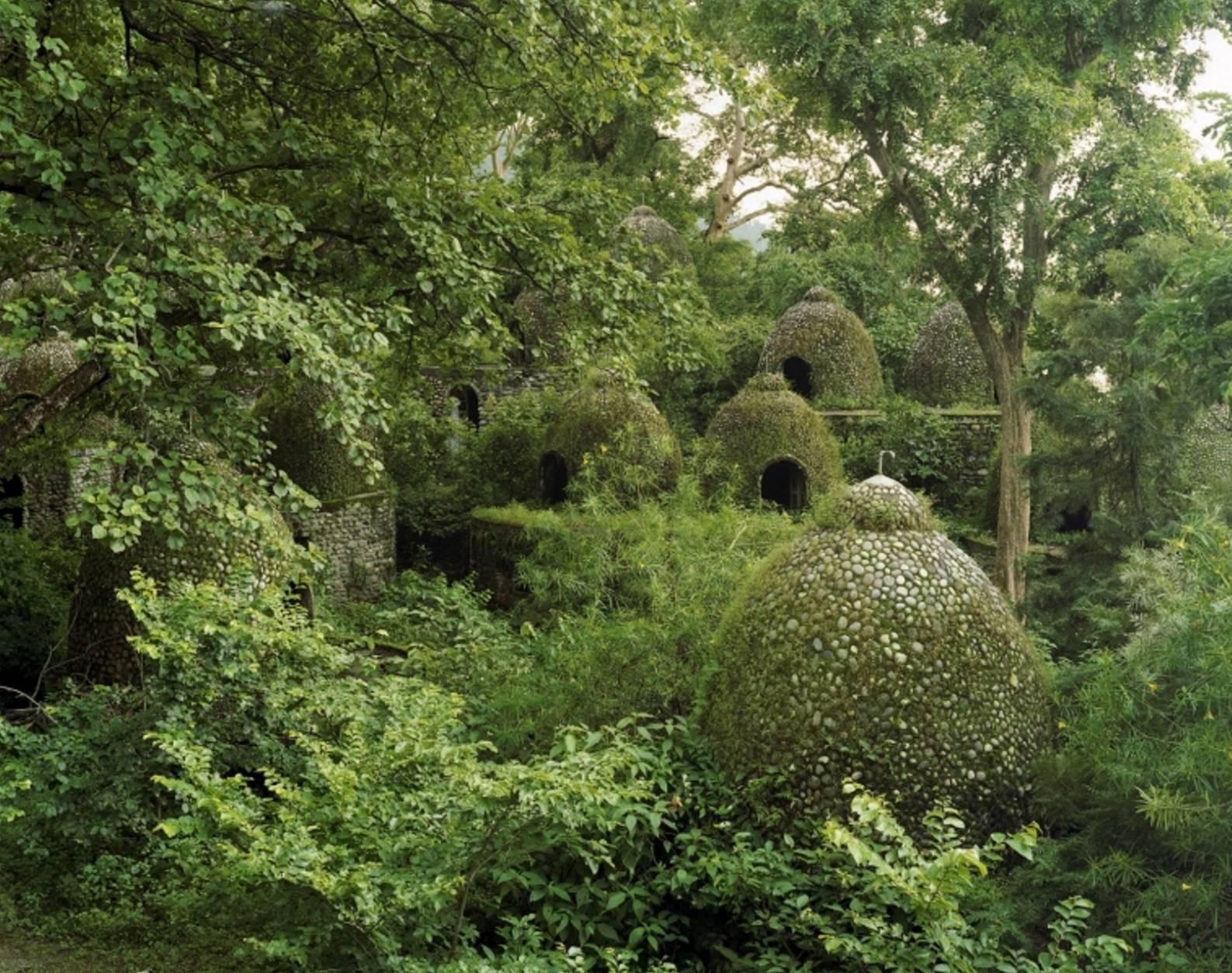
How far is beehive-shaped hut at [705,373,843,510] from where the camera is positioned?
16.8m

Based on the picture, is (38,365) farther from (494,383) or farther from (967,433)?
(967,433)

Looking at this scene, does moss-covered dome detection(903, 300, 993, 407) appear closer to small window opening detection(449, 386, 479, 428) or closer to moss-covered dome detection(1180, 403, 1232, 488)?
moss-covered dome detection(1180, 403, 1232, 488)

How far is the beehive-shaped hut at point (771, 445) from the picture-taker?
661 inches

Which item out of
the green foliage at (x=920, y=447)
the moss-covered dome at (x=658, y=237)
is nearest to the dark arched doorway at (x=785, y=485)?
the green foliage at (x=920, y=447)

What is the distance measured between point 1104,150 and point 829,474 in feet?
18.2

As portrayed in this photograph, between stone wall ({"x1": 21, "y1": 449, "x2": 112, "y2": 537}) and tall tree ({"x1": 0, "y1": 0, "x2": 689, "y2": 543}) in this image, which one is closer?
tall tree ({"x1": 0, "y1": 0, "x2": 689, "y2": 543})

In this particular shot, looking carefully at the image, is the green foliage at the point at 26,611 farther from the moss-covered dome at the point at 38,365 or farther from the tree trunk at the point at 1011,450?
the tree trunk at the point at 1011,450

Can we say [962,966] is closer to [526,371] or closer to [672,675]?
[672,675]

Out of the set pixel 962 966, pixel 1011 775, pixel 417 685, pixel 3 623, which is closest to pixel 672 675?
pixel 417 685

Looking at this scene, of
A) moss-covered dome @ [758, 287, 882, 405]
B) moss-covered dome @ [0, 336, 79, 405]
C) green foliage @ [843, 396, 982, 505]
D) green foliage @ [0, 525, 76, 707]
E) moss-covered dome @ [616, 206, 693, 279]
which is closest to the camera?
green foliage @ [0, 525, 76, 707]

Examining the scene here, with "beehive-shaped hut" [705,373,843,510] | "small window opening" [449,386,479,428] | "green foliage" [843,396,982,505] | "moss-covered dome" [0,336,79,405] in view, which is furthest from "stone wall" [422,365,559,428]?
"moss-covered dome" [0,336,79,405]

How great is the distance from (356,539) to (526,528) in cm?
302

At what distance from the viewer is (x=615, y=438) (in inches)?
630

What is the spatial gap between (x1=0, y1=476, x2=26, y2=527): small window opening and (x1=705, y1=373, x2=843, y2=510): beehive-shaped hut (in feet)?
30.7
